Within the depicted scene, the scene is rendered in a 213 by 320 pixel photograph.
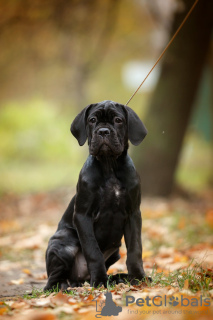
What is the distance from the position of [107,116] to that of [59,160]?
19.3m

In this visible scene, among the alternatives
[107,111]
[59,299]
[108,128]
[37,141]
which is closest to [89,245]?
[59,299]

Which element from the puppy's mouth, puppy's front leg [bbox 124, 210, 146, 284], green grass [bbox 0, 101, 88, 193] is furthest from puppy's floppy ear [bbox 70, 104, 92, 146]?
green grass [bbox 0, 101, 88, 193]

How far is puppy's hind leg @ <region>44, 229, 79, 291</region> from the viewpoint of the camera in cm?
436

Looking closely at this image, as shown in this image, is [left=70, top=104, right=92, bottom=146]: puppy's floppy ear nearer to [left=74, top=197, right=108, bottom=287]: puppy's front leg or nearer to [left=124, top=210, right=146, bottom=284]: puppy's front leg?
[left=74, top=197, right=108, bottom=287]: puppy's front leg

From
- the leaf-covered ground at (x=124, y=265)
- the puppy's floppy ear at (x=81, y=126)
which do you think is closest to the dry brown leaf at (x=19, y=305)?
the leaf-covered ground at (x=124, y=265)

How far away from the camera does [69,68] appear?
2186 centimetres

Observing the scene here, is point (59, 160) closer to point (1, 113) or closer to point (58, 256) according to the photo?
point (1, 113)

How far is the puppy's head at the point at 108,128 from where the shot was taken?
4098 millimetres

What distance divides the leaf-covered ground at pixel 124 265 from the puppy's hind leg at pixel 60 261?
18 centimetres

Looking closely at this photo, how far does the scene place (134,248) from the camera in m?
4.16

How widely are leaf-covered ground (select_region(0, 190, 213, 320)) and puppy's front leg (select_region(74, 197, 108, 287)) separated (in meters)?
0.16

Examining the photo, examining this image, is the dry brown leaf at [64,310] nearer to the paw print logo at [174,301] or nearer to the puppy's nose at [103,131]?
the paw print logo at [174,301]

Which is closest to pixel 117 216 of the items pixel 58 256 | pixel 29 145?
pixel 58 256

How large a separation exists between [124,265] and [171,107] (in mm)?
5474
